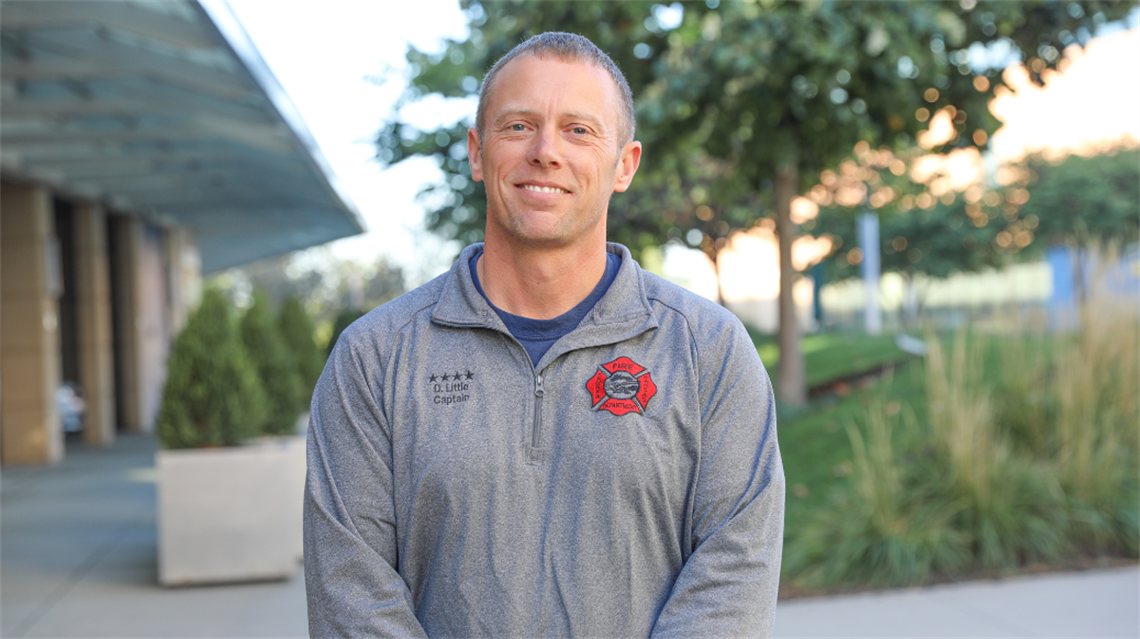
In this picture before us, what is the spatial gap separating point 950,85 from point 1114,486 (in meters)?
3.78

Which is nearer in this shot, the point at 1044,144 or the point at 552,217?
the point at 552,217

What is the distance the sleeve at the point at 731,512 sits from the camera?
205 centimetres

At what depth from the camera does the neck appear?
2199 mm

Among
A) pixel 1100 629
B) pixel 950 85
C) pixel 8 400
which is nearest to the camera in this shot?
pixel 1100 629

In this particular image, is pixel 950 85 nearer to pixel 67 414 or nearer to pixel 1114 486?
pixel 1114 486

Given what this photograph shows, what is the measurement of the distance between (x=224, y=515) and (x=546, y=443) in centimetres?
465

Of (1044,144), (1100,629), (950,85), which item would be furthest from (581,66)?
(1044,144)

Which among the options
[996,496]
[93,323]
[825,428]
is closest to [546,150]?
[996,496]

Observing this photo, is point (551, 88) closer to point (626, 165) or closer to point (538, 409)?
point (626, 165)

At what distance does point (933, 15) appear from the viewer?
7320 mm

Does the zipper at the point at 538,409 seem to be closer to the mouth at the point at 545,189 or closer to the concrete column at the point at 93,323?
the mouth at the point at 545,189

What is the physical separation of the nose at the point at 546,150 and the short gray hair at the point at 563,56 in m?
0.15

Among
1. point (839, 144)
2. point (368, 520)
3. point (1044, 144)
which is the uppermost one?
point (1044, 144)

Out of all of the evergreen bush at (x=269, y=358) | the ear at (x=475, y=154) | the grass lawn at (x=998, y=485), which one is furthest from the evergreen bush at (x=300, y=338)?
the ear at (x=475, y=154)
